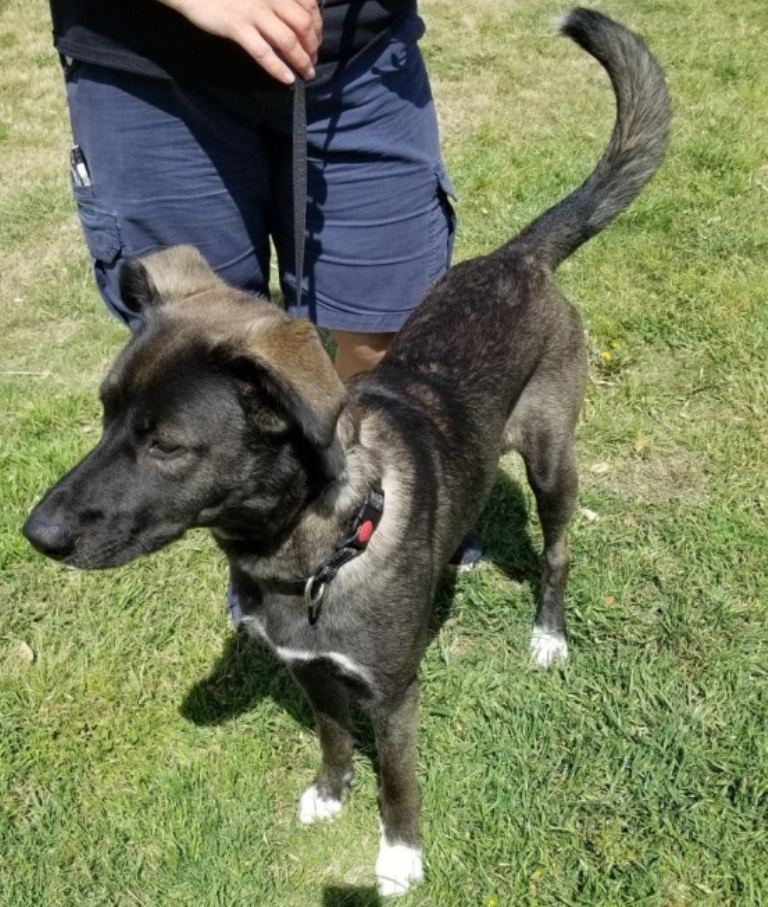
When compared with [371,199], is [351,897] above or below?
below

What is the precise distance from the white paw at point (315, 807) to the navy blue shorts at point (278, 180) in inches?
60.9

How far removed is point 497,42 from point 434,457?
765 cm

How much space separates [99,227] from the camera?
275cm

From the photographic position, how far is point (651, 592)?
11.7 ft

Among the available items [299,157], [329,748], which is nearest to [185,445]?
[299,157]

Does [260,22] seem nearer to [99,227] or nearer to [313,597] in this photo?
[99,227]

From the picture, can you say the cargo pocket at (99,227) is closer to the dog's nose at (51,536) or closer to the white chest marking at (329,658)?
the dog's nose at (51,536)

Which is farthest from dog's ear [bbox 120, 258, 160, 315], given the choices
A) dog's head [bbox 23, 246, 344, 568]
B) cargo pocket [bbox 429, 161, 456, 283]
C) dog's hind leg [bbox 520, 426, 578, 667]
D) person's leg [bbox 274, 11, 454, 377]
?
dog's hind leg [bbox 520, 426, 578, 667]

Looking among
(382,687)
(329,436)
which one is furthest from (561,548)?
(329,436)


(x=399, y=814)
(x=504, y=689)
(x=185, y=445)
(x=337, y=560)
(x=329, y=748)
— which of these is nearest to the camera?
(x=185, y=445)

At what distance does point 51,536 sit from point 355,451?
75cm

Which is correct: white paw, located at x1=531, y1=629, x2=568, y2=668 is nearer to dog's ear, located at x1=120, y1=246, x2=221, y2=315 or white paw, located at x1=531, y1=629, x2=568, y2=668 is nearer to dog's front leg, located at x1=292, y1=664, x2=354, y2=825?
dog's front leg, located at x1=292, y1=664, x2=354, y2=825

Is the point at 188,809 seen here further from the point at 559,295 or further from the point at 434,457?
the point at 559,295

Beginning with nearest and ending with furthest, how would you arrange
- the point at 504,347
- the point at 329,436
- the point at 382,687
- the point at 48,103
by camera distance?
the point at 329,436 → the point at 382,687 → the point at 504,347 → the point at 48,103
